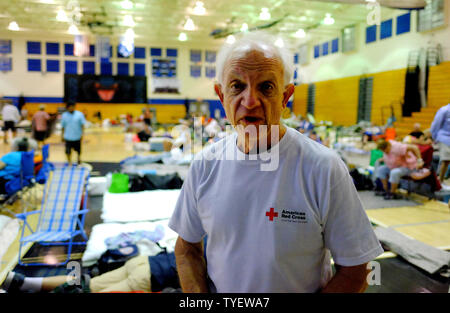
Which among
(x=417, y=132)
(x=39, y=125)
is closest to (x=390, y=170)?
(x=417, y=132)

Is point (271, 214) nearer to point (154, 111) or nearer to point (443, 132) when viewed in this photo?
point (443, 132)

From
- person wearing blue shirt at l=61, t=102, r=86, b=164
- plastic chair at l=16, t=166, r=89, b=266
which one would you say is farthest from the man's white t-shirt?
person wearing blue shirt at l=61, t=102, r=86, b=164

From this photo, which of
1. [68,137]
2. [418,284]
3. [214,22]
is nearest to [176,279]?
[418,284]

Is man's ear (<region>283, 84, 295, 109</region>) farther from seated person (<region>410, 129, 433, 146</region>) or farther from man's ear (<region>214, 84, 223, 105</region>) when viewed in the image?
seated person (<region>410, 129, 433, 146</region>)

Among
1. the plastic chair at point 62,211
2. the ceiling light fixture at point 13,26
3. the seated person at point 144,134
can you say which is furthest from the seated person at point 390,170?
the seated person at point 144,134

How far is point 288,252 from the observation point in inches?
38.5

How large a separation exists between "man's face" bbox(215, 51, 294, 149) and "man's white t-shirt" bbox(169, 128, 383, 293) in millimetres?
107

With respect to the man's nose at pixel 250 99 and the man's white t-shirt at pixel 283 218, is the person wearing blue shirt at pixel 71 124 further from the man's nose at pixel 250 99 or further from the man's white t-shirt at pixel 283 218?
the man's nose at pixel 250 99

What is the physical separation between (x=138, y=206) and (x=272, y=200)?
337cm

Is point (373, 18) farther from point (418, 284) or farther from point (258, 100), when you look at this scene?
point (418, 284)

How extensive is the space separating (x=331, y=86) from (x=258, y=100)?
1298cm

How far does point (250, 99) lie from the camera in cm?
96

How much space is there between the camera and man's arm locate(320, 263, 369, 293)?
990mm
